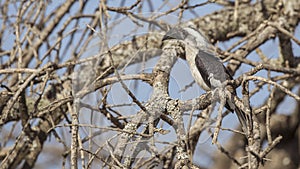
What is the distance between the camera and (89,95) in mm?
1956

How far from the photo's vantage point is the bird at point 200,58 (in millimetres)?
1906

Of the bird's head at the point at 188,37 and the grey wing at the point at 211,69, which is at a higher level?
the bird's head at the point at 188,37

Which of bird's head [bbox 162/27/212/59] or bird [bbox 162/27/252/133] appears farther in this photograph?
bird's head [bbox 162/27/212/59]

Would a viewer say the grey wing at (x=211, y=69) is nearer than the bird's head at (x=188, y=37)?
Yes

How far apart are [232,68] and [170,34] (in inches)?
16.6

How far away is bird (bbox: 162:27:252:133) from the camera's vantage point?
6.25 feet

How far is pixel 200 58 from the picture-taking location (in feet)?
6.73

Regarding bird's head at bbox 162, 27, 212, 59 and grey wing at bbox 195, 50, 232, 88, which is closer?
grey wing at bbox 195, 50, 232, 88

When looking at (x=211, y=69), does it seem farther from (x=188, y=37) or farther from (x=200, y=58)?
(x=188, y=37)

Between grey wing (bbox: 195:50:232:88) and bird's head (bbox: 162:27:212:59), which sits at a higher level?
bird's head (bbox: 162:27:212:59)

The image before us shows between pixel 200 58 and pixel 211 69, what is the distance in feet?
0.26

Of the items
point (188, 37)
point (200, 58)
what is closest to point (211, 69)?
point (200, 58)

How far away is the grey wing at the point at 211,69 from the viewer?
6.08 feet

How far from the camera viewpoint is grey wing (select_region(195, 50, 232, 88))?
185cm
